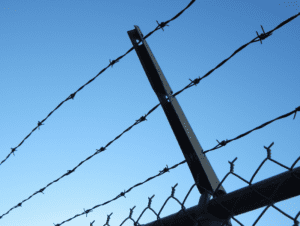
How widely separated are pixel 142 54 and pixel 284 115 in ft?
3.67

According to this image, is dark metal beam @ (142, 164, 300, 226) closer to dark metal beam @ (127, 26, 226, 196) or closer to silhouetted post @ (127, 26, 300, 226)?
silhouetted post @ (127, 26, 300, 226)

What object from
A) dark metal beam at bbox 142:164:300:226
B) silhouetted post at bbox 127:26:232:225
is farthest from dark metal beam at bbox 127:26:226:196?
dark metal beam at bbox 142:164:300:226

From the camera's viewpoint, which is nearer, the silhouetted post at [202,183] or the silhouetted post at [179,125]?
the silhouetted post at [202,183]

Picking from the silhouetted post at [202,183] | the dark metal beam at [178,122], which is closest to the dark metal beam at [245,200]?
the silhouetted post at [202,183]

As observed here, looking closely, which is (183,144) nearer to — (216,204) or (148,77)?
(216,204)

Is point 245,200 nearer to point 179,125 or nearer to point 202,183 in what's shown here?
point 202,183

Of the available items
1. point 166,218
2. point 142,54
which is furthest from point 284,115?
point 142,54

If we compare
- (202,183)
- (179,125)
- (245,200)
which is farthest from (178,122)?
(245,200)

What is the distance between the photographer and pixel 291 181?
1.08 metres

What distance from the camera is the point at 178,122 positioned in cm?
175

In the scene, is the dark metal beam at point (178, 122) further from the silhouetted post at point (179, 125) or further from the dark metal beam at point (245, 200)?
the dark metal beam at point (245, 200)

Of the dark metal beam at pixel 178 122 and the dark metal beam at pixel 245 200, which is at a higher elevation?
the dark metal beam at pixel 178 122

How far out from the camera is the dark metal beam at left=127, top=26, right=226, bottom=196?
62.0 inches

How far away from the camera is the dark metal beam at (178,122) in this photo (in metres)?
1.57
